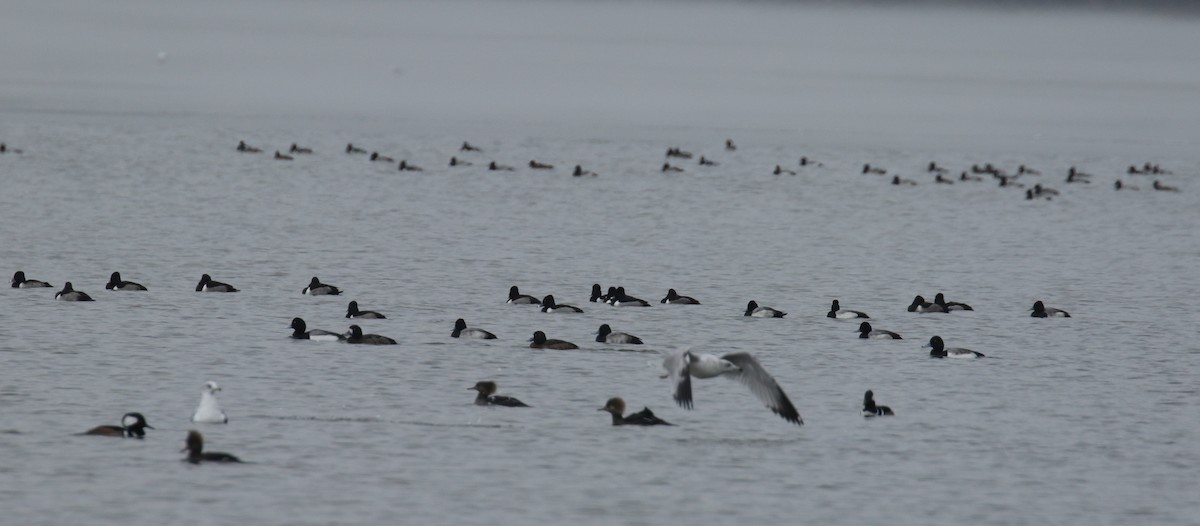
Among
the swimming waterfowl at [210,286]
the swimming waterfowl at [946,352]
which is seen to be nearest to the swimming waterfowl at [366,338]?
the swimming waterfowl at [210,286]

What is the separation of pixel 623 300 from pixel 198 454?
45.9 feet

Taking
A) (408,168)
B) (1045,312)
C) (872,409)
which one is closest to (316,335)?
(872,409)

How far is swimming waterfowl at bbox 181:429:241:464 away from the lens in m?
17.5

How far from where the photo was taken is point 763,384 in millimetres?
19375

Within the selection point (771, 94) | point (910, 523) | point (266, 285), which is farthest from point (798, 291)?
point (771, 94)

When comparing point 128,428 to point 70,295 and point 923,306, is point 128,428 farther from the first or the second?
point 923,306

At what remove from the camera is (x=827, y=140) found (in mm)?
86188

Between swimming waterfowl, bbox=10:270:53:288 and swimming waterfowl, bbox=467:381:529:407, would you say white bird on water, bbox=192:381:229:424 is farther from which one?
swimming waterfowl, bbox=10:270:53:288

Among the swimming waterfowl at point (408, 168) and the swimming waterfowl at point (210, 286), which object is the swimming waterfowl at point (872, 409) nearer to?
the swimming waterfowl at point (210, 286)

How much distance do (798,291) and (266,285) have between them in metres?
9.76

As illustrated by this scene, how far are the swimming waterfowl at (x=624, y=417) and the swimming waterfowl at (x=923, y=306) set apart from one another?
11881 millimetres

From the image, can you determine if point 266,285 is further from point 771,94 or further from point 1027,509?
point 771,94

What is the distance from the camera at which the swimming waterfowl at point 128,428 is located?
60.7 ft

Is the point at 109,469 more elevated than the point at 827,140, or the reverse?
the point at 827,140
